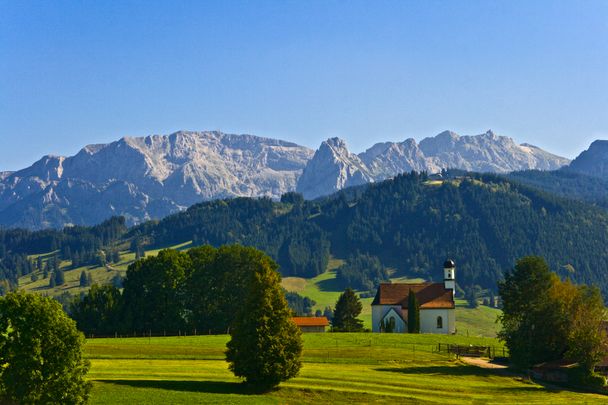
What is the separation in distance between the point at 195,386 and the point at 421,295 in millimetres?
88827

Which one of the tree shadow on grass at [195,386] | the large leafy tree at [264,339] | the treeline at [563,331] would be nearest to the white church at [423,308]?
the treeline at [563,331]

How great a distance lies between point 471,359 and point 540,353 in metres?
10.5

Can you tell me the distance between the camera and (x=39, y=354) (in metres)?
60.4

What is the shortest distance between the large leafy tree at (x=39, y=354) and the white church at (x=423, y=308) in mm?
96096

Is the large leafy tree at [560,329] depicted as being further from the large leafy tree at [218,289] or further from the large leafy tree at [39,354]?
the large leafy tree at [39,354]

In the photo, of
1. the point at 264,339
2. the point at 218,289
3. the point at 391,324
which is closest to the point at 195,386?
the point at 264,339

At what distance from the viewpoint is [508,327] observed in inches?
4400

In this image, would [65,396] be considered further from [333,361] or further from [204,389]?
[333,361]

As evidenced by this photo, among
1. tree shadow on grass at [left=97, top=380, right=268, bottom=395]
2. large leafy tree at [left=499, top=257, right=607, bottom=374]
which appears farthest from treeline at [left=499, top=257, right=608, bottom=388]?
tree shadow on grass at [left=97, top=380, right=268, bottom=395]

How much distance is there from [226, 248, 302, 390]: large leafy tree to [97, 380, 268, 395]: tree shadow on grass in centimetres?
111

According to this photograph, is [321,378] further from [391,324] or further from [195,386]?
[391,324]

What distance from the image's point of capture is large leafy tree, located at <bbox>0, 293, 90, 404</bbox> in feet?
196

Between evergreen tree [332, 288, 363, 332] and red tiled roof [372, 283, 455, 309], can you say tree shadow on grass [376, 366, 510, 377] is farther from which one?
evergreen tree [332, 288, 363, 332]

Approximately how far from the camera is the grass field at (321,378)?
238 feet
